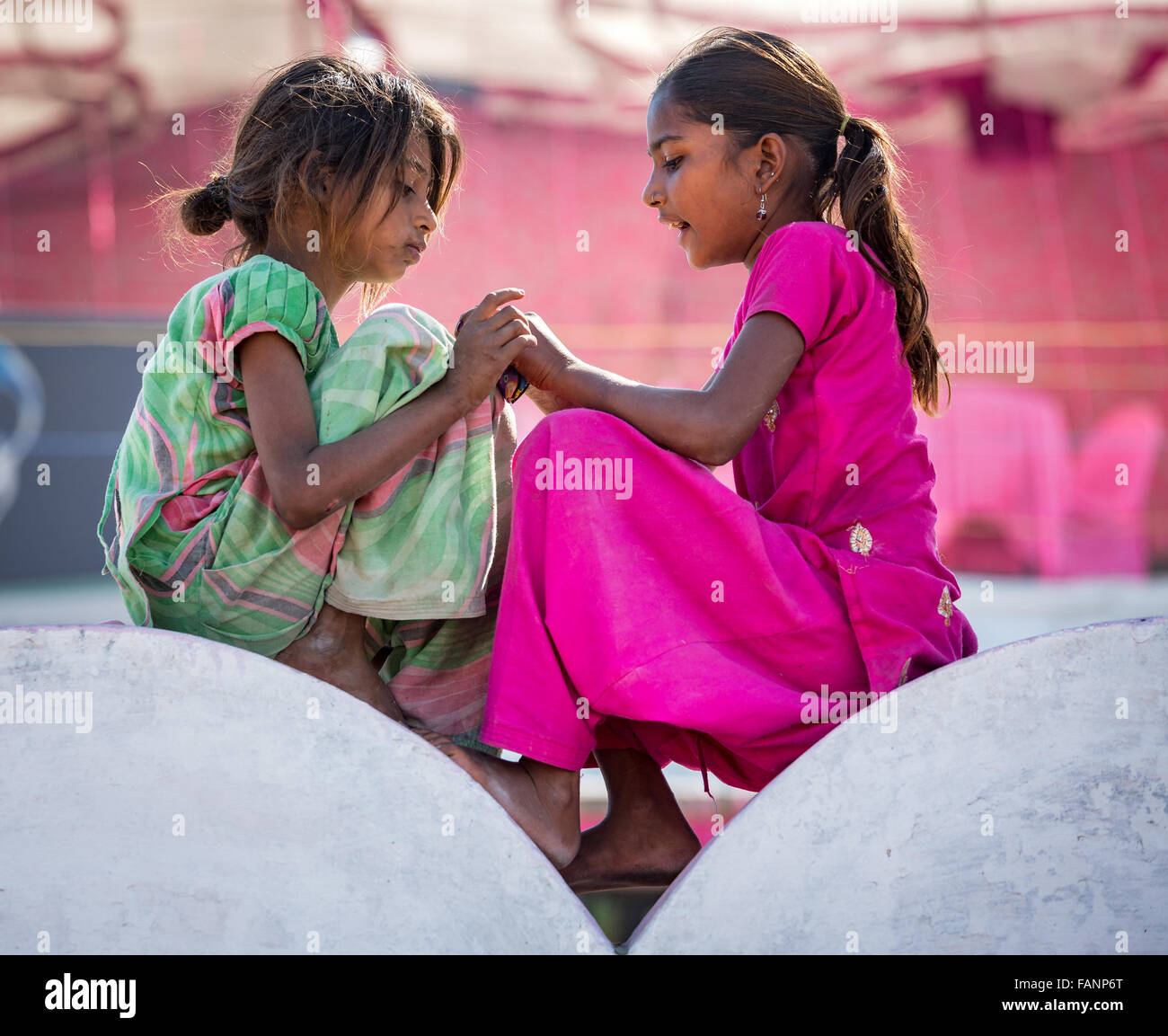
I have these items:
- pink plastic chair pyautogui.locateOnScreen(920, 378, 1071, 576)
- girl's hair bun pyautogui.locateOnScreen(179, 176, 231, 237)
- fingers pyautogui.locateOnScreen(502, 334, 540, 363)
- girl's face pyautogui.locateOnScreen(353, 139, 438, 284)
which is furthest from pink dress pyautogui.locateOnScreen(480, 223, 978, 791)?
pink plastic chair pyautogui.locateOnScreen(920, 378, 1071, 576)

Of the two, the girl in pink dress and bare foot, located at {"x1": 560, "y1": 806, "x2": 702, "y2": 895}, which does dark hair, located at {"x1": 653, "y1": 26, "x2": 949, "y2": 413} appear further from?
bare foot, located at {"x1": 560, "y1": 806, "x2": 702, "y2": 895}

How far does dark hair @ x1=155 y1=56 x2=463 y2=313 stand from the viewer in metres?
1.49

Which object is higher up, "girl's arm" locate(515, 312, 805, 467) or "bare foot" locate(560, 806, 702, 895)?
"girl's arm" locate(515, 312, 805, 467)

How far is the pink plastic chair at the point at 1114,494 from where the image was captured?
541 centimetres

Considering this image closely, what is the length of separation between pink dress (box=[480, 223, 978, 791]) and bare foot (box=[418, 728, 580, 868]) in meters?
0.03

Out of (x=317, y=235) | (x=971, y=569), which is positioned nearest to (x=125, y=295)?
(x=971, y=569)

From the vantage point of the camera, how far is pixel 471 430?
1366mm

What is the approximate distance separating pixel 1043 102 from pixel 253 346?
17.0 feet

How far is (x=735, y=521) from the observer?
1280mm

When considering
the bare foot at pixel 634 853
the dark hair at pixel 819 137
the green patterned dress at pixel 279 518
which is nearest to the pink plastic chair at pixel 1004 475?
the dark hair at pixel 819 137

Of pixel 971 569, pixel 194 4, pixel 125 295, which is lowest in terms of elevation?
pixel 971 569

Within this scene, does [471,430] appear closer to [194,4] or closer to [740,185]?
[740,185]

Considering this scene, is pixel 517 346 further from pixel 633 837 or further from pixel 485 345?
pixel 633 837
